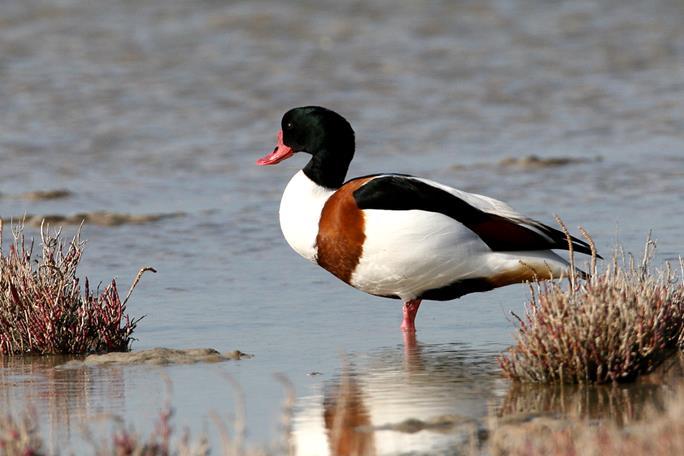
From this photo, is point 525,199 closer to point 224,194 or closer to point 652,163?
point 652,163

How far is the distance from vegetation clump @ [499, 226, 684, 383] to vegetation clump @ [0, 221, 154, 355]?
2.47 metres

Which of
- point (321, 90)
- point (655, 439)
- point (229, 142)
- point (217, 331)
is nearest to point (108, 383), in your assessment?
point (217, 331)

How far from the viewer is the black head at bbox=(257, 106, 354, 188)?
9016 mm

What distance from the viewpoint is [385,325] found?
9094 mm

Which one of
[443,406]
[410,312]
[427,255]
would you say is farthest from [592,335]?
[410,312]

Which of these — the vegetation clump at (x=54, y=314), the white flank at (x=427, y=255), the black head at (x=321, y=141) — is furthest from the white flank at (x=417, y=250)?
the vegetation clump at (x=54, y=314)

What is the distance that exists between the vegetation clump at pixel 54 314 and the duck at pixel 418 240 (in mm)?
1209

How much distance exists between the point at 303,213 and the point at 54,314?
5.25ft

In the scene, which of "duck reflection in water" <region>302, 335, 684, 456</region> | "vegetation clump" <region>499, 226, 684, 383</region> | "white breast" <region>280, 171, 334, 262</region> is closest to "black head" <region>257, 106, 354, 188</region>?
"white breast" <region>280, 171, 334, 262</region>

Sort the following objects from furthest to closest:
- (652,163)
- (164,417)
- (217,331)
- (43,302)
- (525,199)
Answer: (652,163) → (525,199) → (217,331) → (43,302) → (164,417)

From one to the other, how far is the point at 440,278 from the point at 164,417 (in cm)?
376

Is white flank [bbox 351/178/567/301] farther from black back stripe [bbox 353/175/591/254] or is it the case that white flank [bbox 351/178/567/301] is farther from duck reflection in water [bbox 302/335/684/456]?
duck reflection in water [bbox 302/335/684/456]

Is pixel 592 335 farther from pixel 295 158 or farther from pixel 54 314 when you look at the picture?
pixel 295 158

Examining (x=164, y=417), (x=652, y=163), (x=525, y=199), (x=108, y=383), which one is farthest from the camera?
(x=652, y=163)
